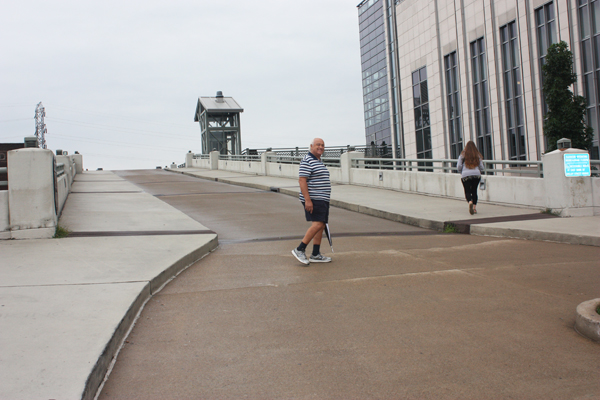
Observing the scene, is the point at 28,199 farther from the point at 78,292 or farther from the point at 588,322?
the point at 588,322

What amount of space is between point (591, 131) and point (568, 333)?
22294 mm

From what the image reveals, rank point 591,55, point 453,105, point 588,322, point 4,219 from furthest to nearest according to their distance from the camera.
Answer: point 453,105 → point 591,55 → point 4,219 → point 588,322

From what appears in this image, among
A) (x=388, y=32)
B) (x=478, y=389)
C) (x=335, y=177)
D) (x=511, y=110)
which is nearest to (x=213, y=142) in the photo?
(x=388, y=32)

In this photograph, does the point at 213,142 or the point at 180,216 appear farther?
the point at 213,142

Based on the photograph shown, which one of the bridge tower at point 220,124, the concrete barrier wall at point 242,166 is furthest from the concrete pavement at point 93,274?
the bridge tower at point 220,124

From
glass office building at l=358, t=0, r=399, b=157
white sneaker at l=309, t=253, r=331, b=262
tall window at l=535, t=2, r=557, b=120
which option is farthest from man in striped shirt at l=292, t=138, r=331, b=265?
glass office building at l=358, t=0, r=399, b=157

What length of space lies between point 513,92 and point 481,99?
12.3 ft

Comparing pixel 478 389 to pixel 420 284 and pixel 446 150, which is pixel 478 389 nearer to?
pixel 420 284

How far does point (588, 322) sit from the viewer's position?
4457 mm

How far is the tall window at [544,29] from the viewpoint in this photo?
31859 millimetres

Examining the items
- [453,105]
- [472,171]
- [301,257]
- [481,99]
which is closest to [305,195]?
[301,257]

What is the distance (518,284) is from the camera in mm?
6340

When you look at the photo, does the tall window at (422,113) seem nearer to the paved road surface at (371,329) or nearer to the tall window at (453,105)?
the tall window at (453,105)

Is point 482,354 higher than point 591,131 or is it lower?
lower
